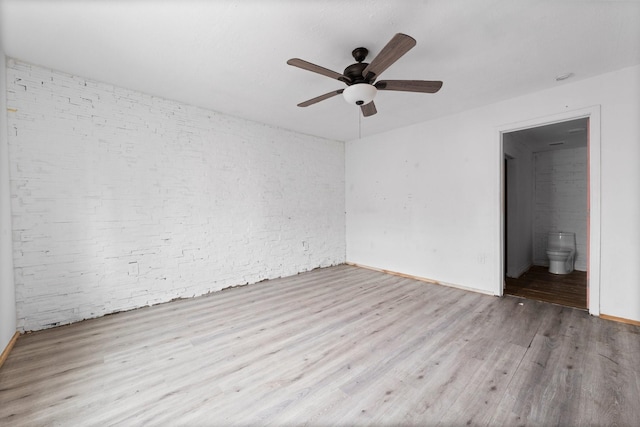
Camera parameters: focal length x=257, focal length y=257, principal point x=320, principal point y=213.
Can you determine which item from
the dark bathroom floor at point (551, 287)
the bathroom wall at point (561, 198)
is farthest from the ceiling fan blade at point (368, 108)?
the bathroom wall at point (561, 198)

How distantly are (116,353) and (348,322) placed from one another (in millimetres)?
2153

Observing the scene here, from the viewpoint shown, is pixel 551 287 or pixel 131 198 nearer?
pixel 131 198

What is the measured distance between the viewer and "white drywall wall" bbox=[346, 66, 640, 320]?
269 cm

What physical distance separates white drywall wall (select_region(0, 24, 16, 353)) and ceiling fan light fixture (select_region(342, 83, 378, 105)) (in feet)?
10.2

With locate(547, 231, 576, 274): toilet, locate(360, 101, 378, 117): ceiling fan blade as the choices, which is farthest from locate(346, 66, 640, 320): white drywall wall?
locate(547, 231, 576, 274): toilet

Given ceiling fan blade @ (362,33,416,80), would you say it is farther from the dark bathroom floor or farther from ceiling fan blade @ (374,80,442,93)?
the dark bathroom floor

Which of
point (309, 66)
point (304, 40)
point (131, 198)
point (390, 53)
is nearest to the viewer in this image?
point (390, 53)

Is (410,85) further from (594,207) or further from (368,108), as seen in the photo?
(594,207)

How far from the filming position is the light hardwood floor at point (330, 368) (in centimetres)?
156

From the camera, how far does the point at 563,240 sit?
5.08m

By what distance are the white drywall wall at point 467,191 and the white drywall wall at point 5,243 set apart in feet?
14.7

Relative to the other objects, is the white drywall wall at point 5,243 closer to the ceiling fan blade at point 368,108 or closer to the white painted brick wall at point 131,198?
the white painted brick wall at point 131,198

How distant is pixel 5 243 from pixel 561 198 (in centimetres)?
839

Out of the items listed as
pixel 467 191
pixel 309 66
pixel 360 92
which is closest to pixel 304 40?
pixel 309 66
